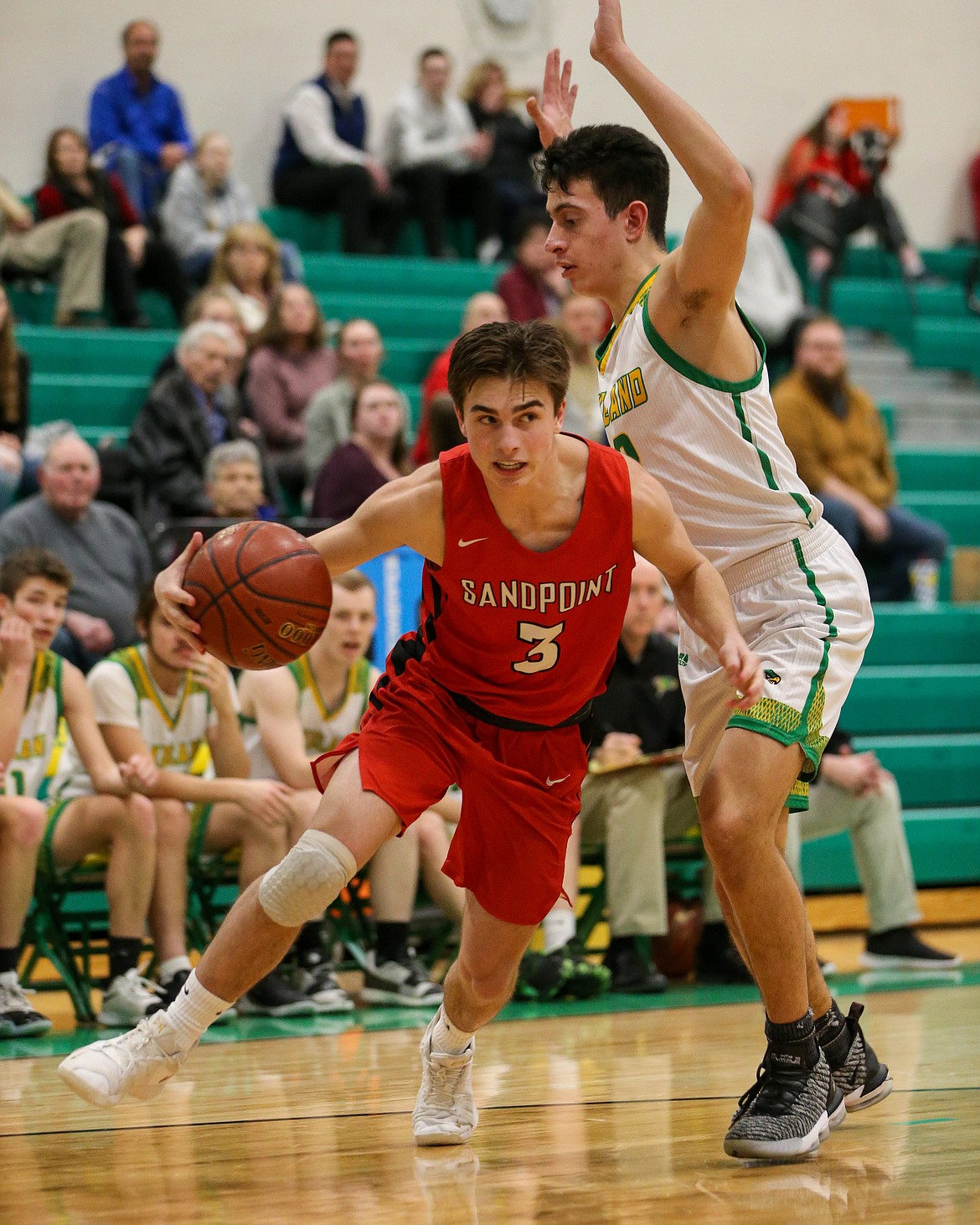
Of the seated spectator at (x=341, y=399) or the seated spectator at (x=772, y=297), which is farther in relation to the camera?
the seated spectator at (x=772, y=297)

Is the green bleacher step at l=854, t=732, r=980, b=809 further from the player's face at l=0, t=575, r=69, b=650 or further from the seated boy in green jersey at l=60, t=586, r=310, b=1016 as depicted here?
the player's face at l=0, t=575, r=69, b=650

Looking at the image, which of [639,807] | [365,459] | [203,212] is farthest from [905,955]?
[203,212]

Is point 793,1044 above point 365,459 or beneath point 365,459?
beneath

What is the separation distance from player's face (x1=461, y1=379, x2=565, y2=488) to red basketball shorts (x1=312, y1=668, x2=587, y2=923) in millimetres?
524

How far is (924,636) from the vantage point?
900 cm

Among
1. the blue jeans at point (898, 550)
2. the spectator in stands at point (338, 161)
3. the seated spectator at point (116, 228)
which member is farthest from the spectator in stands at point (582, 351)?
the spectator in stands at point (338, 161)

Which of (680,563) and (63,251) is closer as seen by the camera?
(680,563)

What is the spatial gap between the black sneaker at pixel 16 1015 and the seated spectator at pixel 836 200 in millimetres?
8382

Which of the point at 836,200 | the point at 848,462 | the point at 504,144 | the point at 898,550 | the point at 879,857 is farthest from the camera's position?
the point at 836,200

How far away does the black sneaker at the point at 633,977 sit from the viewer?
6.05 m

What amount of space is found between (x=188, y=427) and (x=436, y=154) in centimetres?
464

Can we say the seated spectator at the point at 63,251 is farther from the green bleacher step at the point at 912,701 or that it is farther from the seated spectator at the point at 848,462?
the green bleacher step at the point at 912,701

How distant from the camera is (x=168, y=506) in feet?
24.8

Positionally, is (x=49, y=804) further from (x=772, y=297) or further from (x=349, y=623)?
(x=772, y=297)
